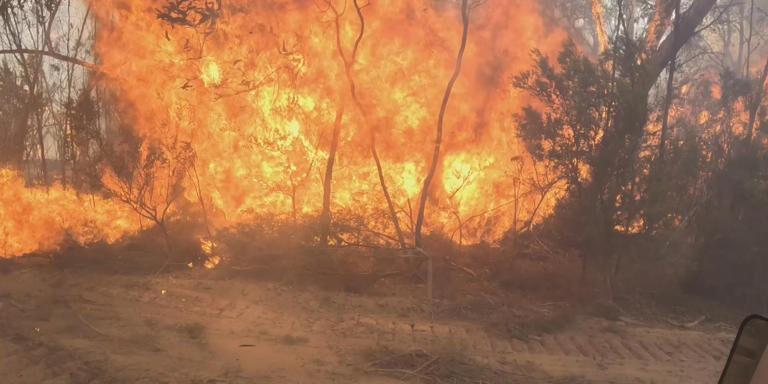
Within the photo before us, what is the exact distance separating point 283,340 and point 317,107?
235 inches

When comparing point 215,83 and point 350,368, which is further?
point 215,83

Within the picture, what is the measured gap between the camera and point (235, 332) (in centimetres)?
827

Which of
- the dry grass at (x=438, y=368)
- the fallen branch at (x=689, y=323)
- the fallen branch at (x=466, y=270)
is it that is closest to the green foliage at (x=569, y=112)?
the fallen branch at (x=466, y=270)

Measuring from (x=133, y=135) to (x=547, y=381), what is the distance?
1028 centimetres

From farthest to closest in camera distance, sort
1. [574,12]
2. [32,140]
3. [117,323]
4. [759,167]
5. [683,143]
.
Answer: [574,12] < [32,140] < [759,167] < [683,143] < [117,323]

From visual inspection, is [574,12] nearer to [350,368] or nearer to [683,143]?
[683,143]

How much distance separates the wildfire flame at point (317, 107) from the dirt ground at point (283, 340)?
2.57m

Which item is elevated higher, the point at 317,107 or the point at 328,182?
the point at 317,107

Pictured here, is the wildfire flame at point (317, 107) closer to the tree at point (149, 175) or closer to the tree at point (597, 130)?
the tree at point (149, 175)

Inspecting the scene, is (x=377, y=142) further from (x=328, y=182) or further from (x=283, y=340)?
(x=283, y=340)

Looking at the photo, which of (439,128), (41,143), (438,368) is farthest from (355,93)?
(41,143)

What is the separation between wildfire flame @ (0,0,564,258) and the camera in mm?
12203

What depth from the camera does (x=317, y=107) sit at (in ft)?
40.7

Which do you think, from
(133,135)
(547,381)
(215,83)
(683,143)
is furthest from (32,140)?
(683,143)
